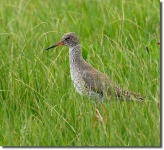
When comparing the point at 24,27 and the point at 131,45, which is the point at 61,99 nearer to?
the point at 131,45

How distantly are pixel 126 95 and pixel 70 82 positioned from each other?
0.91 m

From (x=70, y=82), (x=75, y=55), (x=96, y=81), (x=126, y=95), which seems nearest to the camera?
(x=126, y=95)

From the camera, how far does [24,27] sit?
35.2ft

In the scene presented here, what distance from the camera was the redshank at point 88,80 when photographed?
26.2ft

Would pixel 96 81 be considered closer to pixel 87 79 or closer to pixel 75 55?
pixel 87 79

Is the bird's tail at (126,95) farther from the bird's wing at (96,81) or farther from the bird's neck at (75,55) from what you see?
the bird's neck at (75,55)

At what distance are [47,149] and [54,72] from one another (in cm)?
145

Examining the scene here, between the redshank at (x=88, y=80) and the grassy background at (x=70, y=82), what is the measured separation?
8 centimetres

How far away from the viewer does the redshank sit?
8.00 m

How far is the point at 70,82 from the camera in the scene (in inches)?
341

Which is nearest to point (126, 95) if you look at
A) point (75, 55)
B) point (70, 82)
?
point (70, 82)

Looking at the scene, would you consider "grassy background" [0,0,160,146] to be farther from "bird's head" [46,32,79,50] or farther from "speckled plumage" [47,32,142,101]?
"bird's head" [46,32,79,50]

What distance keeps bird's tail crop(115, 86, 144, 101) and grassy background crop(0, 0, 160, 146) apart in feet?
0.21

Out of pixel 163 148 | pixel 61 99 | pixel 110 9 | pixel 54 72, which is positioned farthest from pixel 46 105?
pixel 110 9
